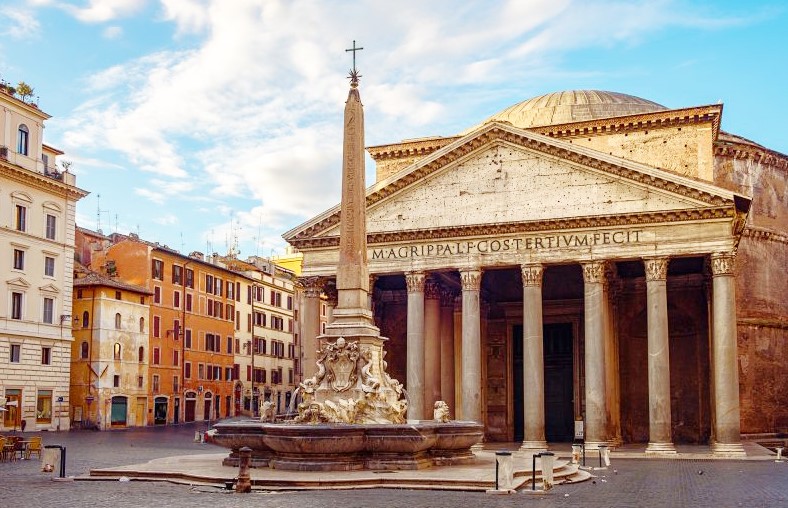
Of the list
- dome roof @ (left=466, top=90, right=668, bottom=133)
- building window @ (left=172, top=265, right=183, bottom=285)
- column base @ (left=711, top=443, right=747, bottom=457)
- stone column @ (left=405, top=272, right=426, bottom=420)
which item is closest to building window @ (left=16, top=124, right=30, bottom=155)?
building window @ (left=172, top=265, right=183, bottom=285)

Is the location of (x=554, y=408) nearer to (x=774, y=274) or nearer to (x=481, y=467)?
(x=774, y=274)

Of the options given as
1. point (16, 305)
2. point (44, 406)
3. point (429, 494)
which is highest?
point (16, 305)

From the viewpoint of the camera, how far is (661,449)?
27.6 meters

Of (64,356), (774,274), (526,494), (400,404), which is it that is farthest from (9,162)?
(774,274)

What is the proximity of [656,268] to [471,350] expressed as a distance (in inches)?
250

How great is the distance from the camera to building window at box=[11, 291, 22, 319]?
3709 centimetres

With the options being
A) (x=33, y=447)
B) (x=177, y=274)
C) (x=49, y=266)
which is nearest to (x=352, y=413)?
(x=33, y=447)

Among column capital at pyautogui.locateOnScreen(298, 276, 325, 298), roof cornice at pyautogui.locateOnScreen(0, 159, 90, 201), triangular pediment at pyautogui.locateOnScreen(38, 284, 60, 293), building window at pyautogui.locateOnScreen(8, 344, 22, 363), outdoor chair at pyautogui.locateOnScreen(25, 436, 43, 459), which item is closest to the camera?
outdoor chair at pyautogui.locateOnScreen(25, 436, 43, 459)

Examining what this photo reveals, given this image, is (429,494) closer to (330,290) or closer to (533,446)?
(533,446)

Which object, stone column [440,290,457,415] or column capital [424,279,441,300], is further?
stone column [440,290,457,415]

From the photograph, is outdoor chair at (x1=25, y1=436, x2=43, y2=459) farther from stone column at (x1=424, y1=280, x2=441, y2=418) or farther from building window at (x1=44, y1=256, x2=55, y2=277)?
building window at (x1=44, y1=256, x2=55, y2=277)

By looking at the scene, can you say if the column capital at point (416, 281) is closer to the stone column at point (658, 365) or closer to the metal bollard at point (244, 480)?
the stone column at point (658, 365)

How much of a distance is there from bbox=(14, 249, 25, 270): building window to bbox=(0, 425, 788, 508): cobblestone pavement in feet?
57.1

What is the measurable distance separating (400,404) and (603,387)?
13.7 m
